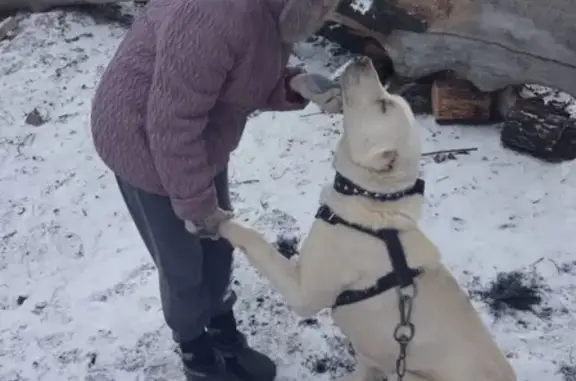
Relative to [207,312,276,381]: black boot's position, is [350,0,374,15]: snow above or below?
above

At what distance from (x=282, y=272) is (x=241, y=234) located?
189mm

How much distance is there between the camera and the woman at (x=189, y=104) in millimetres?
2338

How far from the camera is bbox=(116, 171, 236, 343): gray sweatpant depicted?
9.21 feet

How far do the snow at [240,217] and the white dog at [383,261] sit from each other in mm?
805

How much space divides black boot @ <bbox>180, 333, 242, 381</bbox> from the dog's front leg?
0.59 metres

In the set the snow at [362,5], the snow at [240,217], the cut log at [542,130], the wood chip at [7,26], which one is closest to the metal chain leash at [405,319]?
the snow at [240,217]

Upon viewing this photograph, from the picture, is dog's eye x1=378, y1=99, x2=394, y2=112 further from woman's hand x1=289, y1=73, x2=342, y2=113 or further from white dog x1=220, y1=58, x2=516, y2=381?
woman's hand x1=289, y1=73, x2=342, y2=113

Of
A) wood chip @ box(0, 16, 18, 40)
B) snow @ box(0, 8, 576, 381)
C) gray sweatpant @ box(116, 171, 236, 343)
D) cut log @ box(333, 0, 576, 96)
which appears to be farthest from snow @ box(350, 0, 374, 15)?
wood chip @ box(0, 16, 18, 40)

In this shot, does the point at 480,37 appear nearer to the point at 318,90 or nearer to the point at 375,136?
the point at 318,90

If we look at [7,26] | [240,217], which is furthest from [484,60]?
[7,26]

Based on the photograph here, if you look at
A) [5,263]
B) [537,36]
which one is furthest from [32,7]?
[537,36]

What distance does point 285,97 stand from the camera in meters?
2.74

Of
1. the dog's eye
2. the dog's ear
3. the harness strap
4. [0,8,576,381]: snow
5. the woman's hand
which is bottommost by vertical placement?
[0,8,576,381]: snow

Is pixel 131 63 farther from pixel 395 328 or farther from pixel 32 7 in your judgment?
pixel 32 7
